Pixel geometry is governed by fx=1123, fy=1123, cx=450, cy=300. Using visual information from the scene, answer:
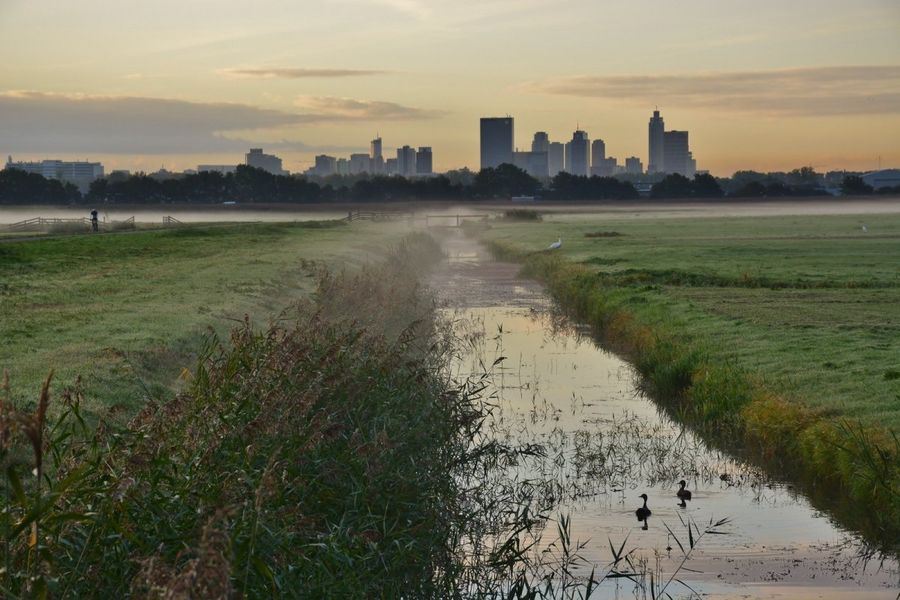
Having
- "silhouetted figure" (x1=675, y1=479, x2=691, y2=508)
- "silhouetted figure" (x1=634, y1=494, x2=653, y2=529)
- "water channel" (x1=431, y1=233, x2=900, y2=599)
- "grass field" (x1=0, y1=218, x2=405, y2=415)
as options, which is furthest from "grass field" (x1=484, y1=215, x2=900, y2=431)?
"grass field" (x1=0, y1=218, x2=405, y2=415)

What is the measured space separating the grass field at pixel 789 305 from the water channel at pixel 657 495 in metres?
2.03

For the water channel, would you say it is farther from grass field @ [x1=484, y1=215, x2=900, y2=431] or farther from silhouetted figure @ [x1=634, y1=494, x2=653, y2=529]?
grass field @ [x1=484, y1=215, x2=900, y2=431]

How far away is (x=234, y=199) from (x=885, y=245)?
5286 inches

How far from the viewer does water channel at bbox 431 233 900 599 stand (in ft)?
40.1

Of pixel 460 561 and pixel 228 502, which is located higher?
pixel 228 502

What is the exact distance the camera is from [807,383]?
19078 mm

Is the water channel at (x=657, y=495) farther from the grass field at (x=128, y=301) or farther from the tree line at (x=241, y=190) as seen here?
the tree line at (x=241, y=190)

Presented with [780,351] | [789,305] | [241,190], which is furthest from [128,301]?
[241,190]

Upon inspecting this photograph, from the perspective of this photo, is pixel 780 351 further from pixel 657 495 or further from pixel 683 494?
pixel 683 494

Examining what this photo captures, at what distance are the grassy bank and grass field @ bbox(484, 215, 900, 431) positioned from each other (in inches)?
1.9

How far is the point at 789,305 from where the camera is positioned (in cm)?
3212

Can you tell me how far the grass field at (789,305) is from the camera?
19.0 meters

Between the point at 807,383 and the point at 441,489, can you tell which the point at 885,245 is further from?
the point at 441,489

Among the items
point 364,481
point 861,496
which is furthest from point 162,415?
point 861,496
